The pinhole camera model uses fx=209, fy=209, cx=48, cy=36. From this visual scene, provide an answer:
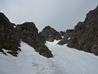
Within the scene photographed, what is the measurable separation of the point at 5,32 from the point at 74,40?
4105 cm

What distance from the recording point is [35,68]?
2162 cm

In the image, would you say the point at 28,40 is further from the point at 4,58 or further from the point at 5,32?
the point at 4,58

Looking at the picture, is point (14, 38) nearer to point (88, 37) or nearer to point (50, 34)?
point (88, 37)

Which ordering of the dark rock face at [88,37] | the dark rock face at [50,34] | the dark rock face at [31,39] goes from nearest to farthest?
the dark rock face at [31,39]
the dark rock face at [88,37]
the dark rock face at [50,34]

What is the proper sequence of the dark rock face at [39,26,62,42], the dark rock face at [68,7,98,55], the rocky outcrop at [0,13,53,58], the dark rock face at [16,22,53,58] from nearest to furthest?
the rocky outcrop at [0,13,53,58], the dark rock face at [16,22,53,58], the dark rock face at [68,7,98,55], the dark rock face at [39,26,62,42]

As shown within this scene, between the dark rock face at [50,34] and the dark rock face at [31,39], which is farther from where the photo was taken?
the dark rock face at [50,34]

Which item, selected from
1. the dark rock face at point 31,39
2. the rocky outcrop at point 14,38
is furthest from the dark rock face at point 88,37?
the rocky outcrop at point 14,38

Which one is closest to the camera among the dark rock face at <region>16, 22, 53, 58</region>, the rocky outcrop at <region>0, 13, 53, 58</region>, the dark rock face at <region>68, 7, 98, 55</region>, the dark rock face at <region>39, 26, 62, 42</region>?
the rocky outcrop at <region>0, 13, 53, 58</region>

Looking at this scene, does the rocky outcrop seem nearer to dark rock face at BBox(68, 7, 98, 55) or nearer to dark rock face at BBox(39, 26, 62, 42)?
dark rock face at BBox(68, 7, 98, 55)

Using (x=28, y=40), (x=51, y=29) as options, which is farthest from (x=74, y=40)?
(x=51, y=29)

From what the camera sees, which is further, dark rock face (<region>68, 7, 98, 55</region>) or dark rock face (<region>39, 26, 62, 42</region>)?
dark rock face (<region>39, 26, 62, 42</region>)

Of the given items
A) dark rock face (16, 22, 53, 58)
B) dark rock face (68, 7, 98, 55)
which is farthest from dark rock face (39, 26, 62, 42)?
dark rock face (16, 22, 53, 58)

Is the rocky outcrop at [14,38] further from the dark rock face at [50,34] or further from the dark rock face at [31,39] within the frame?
the dark rock face at [50,34]

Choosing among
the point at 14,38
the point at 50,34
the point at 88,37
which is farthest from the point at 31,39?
the point at 50,34
